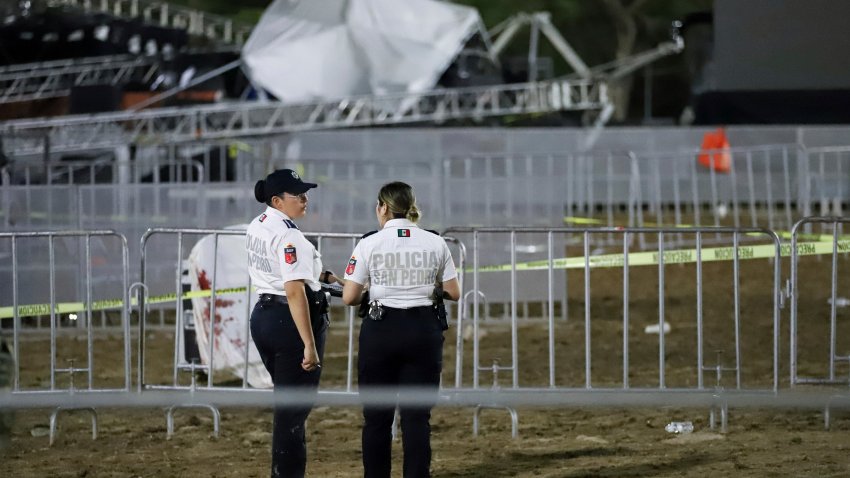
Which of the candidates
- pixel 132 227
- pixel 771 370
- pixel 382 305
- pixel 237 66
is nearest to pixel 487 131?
pixel 237 66

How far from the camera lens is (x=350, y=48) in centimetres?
2423

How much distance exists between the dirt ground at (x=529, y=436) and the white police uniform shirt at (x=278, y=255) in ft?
4.66

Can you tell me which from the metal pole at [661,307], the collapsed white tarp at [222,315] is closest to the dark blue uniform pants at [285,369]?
the metal pole at [661,307]

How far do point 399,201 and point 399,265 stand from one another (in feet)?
1.06

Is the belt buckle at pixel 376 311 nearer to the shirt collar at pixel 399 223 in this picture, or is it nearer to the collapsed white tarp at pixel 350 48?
the shirt collar at pixel 399 223

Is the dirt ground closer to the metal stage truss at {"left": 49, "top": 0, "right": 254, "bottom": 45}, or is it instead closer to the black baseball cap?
the black baseball cap

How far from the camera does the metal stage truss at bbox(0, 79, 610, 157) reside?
71.5ft

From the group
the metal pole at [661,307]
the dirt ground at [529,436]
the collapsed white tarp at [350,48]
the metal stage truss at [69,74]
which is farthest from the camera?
the metal stage truss at [69,74]

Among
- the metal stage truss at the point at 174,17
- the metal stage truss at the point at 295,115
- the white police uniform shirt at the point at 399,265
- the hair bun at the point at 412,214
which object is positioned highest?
the metal stage truss at the point at 174,17

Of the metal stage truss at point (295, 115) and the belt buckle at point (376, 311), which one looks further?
the metal stage truss at point (295, 115)

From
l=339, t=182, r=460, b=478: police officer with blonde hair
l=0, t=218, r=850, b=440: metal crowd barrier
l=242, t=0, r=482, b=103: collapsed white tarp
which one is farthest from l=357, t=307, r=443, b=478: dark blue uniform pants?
l=242, t=0, r=482, b=103: collapsed white tarp

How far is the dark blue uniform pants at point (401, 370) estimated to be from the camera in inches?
254

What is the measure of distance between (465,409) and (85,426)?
2.67 metres

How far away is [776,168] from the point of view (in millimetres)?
21562
